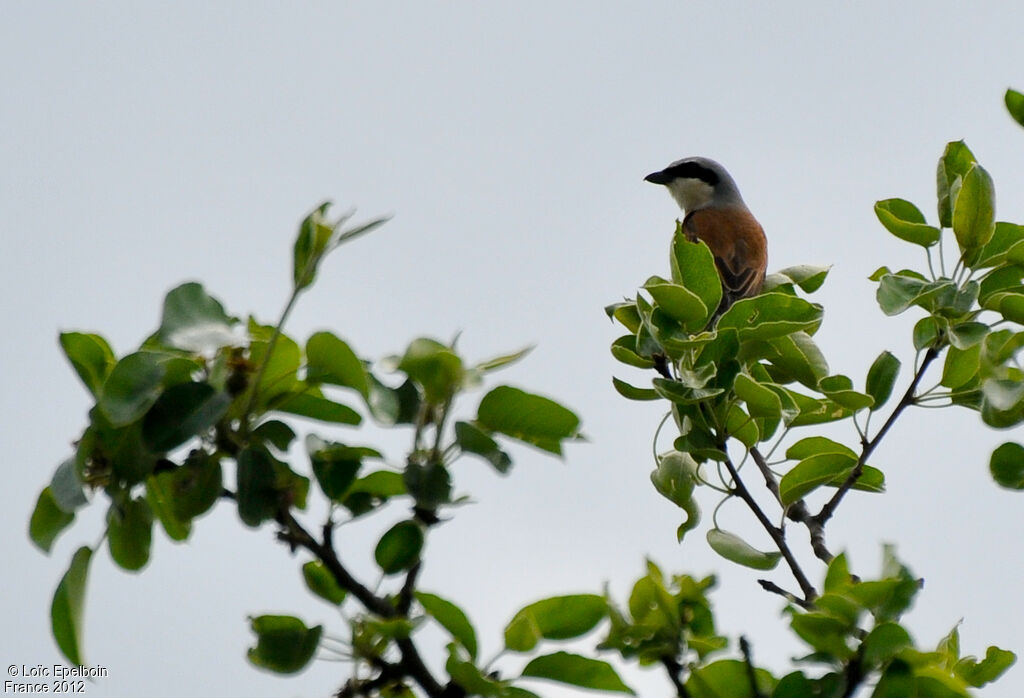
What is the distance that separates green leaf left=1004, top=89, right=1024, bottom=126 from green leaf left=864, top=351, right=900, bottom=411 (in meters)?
0.54

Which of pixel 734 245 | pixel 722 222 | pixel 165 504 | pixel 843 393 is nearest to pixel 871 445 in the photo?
pixel 843 393

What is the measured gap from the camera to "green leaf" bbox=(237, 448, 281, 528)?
1462mm

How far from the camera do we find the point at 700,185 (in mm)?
9289

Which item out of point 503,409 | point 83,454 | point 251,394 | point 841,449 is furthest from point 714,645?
point 841,449

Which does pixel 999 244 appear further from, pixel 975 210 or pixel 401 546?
pixel 401 546

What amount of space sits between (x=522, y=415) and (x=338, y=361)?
0.26 meters

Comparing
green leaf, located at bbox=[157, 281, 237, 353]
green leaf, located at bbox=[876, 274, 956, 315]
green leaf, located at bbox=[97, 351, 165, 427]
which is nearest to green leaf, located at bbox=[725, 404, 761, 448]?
green leaf, located at bbox=[876, 274, 956, 315]

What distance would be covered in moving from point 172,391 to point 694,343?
42.9 inches

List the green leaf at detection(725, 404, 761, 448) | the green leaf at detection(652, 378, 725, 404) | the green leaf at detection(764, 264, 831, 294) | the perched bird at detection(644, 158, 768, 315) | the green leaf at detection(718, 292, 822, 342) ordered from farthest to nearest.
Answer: the perched bird at detection(644, 158, 768, 315) → the green leaf at detection(764, 264, 831, 294) → the green leaf at detection(725, 404, 761, 448) → the green leaf at detection(718, 292, 822, 342) → the green leaf at detection(652, 378, 725, 404)

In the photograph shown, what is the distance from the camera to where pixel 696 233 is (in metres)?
8.25

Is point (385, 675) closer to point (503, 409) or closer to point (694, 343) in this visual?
point (503, 409)

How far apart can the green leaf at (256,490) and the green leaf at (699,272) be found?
1121 mm

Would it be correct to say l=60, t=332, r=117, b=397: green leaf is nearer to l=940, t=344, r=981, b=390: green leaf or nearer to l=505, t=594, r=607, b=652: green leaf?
l=505, t=594, r=607, b=652: green leaf

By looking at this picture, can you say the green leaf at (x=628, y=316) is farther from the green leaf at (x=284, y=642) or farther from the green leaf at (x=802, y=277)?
the green leaf at (x=284, y=642)
